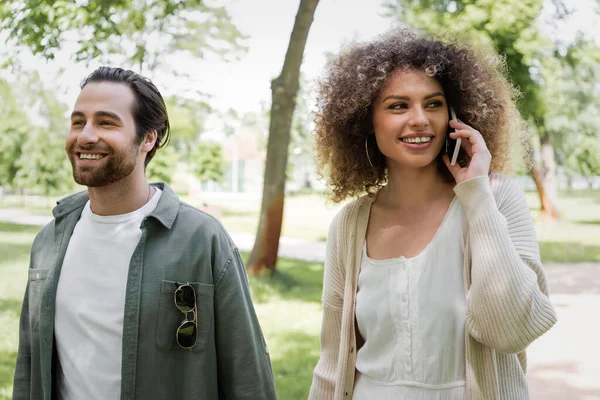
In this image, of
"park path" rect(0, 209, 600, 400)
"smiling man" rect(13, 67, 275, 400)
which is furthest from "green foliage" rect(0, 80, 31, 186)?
"smiling man" rect(13, 67, 275, 400)

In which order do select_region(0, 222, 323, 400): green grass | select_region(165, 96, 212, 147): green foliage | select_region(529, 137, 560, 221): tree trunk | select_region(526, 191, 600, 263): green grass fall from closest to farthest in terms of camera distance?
select_region(0, 222, 323, 400): green grass → select_region(526, 191, 600, 263): green grass → select_region(165, 96, 212, 147): green foliage → select_region(529, 137, 560, 221): tree trunk

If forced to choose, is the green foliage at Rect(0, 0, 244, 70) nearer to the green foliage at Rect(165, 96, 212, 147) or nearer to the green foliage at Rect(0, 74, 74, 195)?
the green foliage at Rect(165, 96, 212, 147)

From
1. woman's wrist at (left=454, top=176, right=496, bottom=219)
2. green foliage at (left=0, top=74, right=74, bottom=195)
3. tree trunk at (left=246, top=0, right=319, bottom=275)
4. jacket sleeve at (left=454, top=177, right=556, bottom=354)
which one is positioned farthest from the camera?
green foliage at (left=0, top=74, right=74, bottom=195)

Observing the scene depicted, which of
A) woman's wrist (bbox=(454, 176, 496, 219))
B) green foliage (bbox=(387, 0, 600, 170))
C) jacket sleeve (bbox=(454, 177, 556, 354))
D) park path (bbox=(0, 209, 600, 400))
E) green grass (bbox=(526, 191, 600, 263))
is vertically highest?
green foliage (bbox=(387, 0, 600, 170))

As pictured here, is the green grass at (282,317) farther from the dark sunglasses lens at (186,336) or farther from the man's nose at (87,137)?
the man's nose at (87,137)

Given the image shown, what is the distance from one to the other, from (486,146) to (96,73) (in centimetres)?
135

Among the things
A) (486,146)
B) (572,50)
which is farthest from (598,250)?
(486,146)

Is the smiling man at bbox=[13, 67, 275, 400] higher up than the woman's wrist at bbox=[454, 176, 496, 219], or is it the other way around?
the woman's wrist at bbox=[454, 176, 496, 219]

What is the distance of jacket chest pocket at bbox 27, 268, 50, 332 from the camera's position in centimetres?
210

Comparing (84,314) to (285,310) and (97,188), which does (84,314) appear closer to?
(97,188)

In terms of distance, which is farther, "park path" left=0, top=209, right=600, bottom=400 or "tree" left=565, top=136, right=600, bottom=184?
"tree" left=565, top=136, right=600, bottom=184

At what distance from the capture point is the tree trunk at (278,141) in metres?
8.94

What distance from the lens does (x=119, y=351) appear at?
196 centimetres

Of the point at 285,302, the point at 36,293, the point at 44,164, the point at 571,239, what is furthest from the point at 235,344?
the point at 44,164
